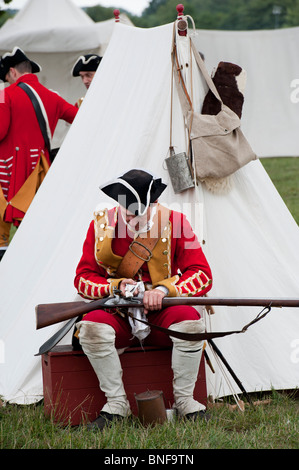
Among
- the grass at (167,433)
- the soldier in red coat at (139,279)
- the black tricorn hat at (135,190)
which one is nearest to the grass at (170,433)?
the grass at (167,433)

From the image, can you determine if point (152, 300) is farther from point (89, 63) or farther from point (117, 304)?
point (89, 63)

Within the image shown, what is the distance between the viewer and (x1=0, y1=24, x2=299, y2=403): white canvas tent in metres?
4.26

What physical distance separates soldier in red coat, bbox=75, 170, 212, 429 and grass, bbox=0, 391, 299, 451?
130mm

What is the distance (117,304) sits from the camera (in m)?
3.52

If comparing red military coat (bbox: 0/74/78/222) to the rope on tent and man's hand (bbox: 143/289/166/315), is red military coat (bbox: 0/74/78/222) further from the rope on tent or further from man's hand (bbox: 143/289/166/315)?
man's hand (bbox: 143/289/166/315)

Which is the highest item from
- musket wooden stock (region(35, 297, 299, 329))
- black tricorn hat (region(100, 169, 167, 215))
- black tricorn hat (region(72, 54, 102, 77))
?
black tricorn hat (region(72, 54, 102, 77))

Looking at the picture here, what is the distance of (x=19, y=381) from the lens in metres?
→ 4.18

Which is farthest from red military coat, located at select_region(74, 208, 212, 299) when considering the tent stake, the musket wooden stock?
the tent stake

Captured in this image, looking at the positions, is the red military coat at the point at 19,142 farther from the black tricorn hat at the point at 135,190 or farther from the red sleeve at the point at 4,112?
the black tricorn hat at the point at 135,190

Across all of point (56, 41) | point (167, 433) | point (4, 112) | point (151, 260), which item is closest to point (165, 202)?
point (151, 260)

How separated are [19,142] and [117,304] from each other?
2570 millimetres

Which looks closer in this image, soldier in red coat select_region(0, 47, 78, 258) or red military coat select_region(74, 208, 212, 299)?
red military coat select_region(74, 208, 212, 299)

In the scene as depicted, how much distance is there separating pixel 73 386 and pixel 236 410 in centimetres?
84
